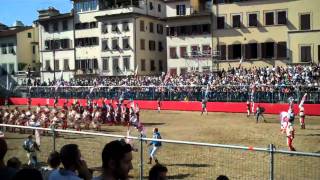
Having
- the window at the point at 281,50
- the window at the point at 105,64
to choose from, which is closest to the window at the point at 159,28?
the window at the point at 105,64

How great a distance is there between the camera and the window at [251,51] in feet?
191

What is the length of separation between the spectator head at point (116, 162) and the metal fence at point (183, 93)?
122ft

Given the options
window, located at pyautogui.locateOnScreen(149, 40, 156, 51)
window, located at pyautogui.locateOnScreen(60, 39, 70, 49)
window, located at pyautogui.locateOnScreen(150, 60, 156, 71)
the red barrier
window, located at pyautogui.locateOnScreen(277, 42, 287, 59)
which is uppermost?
window, located at pyautogui.locateOnScreen(60, 39, 70, 49)

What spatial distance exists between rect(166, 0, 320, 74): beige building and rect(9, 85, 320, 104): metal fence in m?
13.0

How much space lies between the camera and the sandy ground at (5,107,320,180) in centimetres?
1761

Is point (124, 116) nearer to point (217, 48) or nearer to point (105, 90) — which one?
point (105, 90)

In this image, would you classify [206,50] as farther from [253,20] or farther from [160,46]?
[160,46]

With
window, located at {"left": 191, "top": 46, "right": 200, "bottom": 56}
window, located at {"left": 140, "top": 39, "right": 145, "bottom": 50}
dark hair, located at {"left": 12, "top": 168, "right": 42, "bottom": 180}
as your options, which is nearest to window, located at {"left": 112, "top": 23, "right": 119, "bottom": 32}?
window, located at {"left": 140, "top": 39, "right": 145, "bottom": 50}

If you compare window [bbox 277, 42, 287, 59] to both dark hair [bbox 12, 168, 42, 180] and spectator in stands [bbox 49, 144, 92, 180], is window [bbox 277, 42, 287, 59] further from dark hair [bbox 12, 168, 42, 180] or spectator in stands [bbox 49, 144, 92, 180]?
dark hair [bbox 12, 168, 42, 180]

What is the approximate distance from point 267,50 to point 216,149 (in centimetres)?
3758

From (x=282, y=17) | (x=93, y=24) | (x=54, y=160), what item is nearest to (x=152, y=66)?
(x=93, y=24)

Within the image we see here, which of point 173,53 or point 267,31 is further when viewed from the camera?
point 173,53

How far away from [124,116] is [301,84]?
15538mm

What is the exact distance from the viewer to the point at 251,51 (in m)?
58.5
